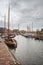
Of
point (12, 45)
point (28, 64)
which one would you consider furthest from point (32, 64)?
point (12, 45)

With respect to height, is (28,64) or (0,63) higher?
(0,63)

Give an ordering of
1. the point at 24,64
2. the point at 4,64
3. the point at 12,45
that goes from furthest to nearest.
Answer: the point at 12,45 → the point at 24,64 → the point at 4,64

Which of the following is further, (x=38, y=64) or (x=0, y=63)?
(x=38, y=64)

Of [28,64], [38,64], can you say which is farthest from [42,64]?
[28,64]

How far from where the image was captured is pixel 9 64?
1006cm

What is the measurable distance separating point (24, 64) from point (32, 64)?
3.12ft

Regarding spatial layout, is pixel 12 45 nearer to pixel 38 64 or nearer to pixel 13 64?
pixel 38 64

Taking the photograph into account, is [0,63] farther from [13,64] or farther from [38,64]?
[38,64]

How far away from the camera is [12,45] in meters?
29.8

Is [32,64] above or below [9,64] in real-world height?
below

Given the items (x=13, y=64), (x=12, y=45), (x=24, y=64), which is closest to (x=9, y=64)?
(x=13, y=64)

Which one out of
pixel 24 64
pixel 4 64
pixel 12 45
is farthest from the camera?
pixel 12 45

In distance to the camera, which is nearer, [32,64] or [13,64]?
[13,64]

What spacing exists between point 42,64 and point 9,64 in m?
6.64
